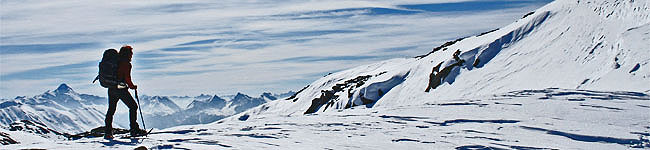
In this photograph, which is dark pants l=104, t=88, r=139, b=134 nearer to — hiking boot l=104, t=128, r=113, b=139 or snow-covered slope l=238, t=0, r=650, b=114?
hiking boot l=104, t=128, r=113, b=139

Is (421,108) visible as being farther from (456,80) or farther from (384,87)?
(384,87)

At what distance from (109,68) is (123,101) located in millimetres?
857

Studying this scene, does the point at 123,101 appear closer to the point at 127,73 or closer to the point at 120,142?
the point at 127,73

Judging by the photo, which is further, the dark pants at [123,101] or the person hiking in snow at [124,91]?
the dark pants at [123,101]

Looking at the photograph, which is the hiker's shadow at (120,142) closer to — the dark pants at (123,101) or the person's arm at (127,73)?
the dark pants at (123,101)

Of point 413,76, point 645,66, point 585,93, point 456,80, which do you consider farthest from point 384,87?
point 585,93

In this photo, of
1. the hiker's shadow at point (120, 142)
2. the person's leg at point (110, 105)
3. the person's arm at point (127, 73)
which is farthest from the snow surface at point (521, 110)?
the person's arm at point (127, 73)

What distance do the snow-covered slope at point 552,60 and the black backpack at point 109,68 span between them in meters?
20.5

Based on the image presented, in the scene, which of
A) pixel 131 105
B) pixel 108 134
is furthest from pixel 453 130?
pixel 108 134

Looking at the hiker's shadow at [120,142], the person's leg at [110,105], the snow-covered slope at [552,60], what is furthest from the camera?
the snow-covered slope at [552,60]

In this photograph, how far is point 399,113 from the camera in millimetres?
18422

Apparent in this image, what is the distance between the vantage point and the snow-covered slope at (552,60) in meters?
28.0

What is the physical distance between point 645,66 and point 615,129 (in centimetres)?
1464

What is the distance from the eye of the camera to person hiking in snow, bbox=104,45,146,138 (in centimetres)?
1189
